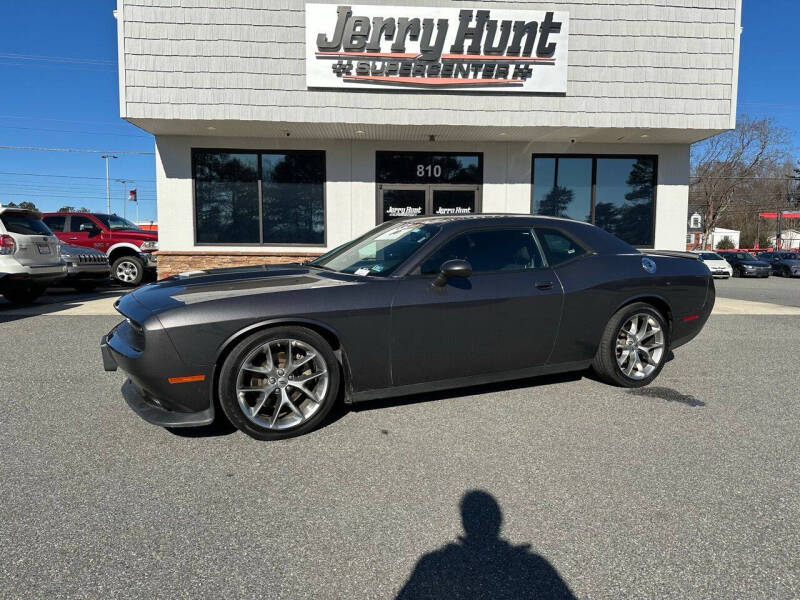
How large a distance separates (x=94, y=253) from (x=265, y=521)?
39.2 feet

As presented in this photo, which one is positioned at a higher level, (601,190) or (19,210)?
(601,190)

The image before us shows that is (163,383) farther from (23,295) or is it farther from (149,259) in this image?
(149,259)

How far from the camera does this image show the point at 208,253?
37.3 feet

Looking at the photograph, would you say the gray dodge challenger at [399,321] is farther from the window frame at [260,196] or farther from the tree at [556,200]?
the tree at [556,200]

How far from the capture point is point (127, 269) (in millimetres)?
13711

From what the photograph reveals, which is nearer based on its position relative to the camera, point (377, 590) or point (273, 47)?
point (377, 590)

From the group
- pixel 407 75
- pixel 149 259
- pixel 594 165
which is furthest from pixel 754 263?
pixel 149 259

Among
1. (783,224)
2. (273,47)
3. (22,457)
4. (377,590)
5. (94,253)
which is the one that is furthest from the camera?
(783,224)

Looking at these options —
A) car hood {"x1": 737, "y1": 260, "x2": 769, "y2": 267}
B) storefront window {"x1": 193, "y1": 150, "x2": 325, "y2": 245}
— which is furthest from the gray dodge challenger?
car hood {"x1": 737, "y1": 260, "x2": 769, "y2": 267}

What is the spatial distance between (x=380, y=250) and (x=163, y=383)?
186cm

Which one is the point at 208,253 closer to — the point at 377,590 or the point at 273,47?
the point at 273,47

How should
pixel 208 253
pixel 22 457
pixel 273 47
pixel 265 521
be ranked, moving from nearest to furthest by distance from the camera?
pixel 265 521 → pixel 22 457 → pixel 273 47 → pixel 208 253

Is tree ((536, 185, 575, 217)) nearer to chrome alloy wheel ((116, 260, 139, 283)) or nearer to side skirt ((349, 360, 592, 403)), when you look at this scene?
side skirt ((349, 360, 592, 403))

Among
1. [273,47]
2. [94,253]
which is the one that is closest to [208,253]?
[94,253]
